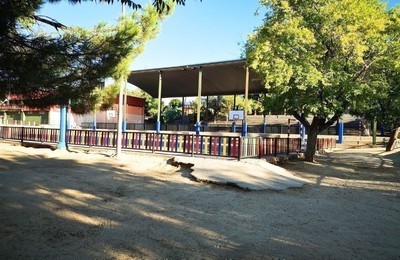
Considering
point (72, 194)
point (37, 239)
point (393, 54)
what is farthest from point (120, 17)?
point (393, 54)

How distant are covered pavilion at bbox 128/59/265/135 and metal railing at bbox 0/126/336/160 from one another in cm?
1117

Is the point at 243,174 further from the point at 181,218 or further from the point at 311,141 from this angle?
the point at 311,141

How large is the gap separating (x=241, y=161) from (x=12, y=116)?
3759cm

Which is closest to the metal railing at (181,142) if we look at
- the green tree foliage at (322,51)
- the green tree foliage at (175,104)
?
the green tree foliage at (322,51)

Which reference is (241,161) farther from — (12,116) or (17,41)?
(12,116)

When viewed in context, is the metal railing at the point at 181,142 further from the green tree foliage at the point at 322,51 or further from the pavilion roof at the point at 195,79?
the pavilion roof at the point at 195,79

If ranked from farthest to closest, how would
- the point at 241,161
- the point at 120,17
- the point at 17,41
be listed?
1. the point at 241,161
2. the point at 120,17
3. the point at 17,41

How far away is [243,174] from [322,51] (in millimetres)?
6003

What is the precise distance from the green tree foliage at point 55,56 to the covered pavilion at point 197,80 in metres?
18.7

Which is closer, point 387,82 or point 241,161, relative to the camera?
point 241,161

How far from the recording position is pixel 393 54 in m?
11.4

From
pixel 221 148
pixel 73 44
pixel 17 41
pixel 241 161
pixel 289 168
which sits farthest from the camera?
pixel 289 168

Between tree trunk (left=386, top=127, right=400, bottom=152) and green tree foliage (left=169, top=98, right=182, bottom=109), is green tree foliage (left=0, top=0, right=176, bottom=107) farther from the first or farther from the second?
green tree foliage (left=169, top=98, right=182, bottom=109)

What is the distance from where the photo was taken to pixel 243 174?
8.75m
